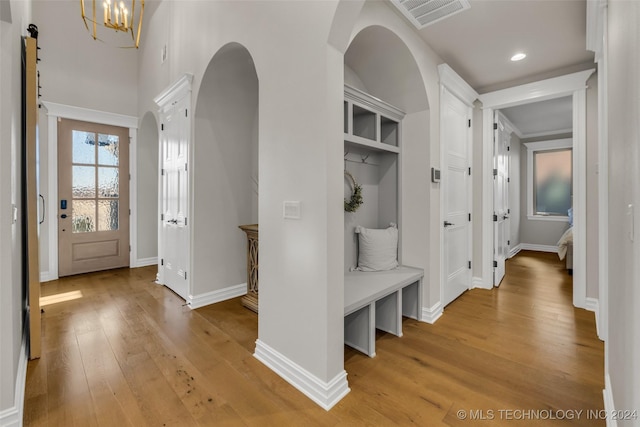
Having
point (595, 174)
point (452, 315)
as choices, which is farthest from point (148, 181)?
point (595, 174)

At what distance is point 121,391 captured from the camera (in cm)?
180

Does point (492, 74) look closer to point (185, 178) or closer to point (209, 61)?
point (209, 61)

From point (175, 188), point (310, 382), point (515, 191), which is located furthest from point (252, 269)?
point (515, 191)

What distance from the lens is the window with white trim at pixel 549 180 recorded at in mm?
6512

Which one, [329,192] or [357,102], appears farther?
[357,102]

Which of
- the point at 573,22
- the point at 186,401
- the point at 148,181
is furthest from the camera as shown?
the point at 148,181

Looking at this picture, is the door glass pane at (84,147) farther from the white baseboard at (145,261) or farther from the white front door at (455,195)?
the white front door at (455,195)

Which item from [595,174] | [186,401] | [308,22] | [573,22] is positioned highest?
[573,22]

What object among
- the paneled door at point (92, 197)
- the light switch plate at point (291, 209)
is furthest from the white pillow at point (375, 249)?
the paneled door at point (92, 197)

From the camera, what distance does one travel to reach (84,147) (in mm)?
4484

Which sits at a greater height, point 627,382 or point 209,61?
point 209,61

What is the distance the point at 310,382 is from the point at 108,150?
493 centimetres

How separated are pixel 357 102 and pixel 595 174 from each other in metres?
2.74

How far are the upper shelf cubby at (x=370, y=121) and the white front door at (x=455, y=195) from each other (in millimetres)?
519
